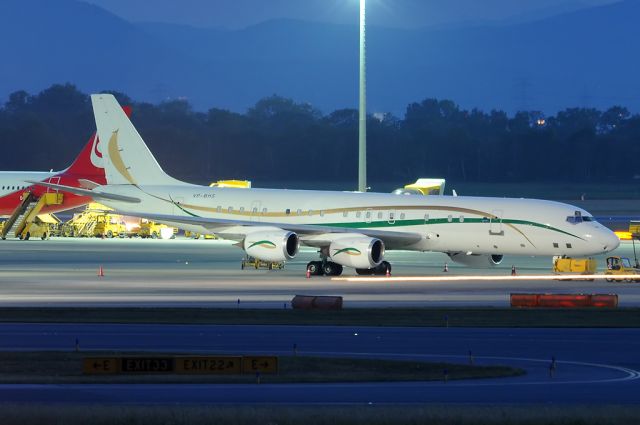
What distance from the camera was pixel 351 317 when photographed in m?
36.1

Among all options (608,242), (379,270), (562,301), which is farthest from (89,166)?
(562,301)

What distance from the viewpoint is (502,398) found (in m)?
21.3

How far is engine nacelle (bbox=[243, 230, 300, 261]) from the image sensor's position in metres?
54.2

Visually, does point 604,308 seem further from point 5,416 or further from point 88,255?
point 88,255

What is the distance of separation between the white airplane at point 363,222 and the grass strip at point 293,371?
90.1 ft

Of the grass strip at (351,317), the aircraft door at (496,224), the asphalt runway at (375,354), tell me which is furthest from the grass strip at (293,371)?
the aircraft door at (496,224)

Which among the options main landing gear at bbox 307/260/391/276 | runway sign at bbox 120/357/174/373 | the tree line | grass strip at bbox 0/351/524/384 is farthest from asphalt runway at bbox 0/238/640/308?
the tree line

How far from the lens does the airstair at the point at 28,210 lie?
84750 mm

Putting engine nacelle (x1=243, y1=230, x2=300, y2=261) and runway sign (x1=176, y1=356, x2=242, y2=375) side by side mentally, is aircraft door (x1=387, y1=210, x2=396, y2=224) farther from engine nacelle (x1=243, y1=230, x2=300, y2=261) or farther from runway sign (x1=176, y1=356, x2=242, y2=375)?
runway sign (x1=176, y1=356, x2=242, y2=375)

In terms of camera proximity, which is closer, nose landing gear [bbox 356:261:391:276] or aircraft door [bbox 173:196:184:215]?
nose landing gear [bbox 356:261:391:276]

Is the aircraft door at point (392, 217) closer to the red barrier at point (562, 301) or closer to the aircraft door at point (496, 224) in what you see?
the aircraft door at point (496, 224)

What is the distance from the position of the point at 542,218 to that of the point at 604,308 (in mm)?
14708

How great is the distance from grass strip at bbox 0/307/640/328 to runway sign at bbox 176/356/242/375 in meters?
10.2

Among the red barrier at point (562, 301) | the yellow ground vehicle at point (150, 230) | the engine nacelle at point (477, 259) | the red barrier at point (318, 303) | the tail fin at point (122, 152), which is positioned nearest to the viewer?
the red barrier at point (318, 303)
